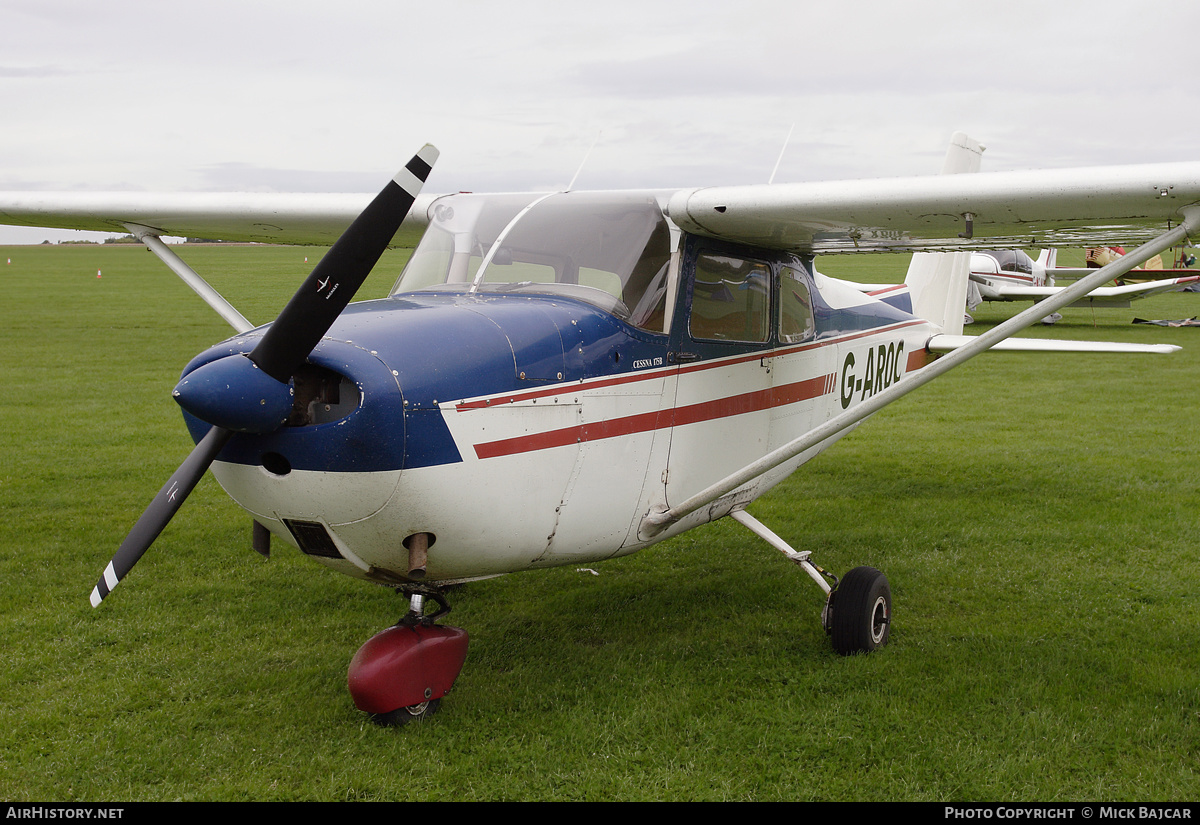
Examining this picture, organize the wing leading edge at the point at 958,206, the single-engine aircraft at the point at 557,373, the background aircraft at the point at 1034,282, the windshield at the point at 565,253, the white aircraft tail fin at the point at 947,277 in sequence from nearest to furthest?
1. the single-engine aircraft at the point at 557,373
2. the wing leading edge at the point at 958,206
3. the windshield at the point at 565,253
4. the white aircraft tail fin at the point at 947,277
5. the background aircraft at the point at 1034,282

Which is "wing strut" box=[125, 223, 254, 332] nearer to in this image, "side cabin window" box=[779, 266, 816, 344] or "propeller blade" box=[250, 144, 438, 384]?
"propeller blade" box=[250, 144, 438, 384]

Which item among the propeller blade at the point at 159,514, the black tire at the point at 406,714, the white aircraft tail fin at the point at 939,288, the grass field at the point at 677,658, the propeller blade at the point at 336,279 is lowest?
the grass field at the point at 677,658

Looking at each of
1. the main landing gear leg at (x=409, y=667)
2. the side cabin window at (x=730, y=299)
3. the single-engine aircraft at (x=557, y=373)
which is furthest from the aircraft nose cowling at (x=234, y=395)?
the side cabin window at (x=730, y=299)

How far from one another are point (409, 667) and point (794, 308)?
2892 mm

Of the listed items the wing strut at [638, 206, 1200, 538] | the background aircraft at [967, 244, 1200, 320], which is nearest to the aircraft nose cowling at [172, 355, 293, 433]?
the wing strut at [638, 206, 1200, 538]

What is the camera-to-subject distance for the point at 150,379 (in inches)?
567

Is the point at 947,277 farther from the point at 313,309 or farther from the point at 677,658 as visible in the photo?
the point at 313,309

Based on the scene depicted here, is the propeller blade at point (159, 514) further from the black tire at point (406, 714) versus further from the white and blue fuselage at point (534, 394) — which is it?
the black tire at point (406, 714)

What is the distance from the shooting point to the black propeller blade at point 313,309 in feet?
9.57

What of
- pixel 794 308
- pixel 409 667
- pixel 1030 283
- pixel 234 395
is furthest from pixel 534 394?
pixel 1030 283

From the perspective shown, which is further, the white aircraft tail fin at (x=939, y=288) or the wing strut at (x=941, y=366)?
the white aircraft tail fin at (x=939, y=288)

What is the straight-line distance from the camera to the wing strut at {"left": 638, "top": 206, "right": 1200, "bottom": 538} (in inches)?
148

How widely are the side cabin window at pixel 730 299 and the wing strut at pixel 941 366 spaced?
0.70m

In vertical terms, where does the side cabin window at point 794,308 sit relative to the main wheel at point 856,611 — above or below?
above
